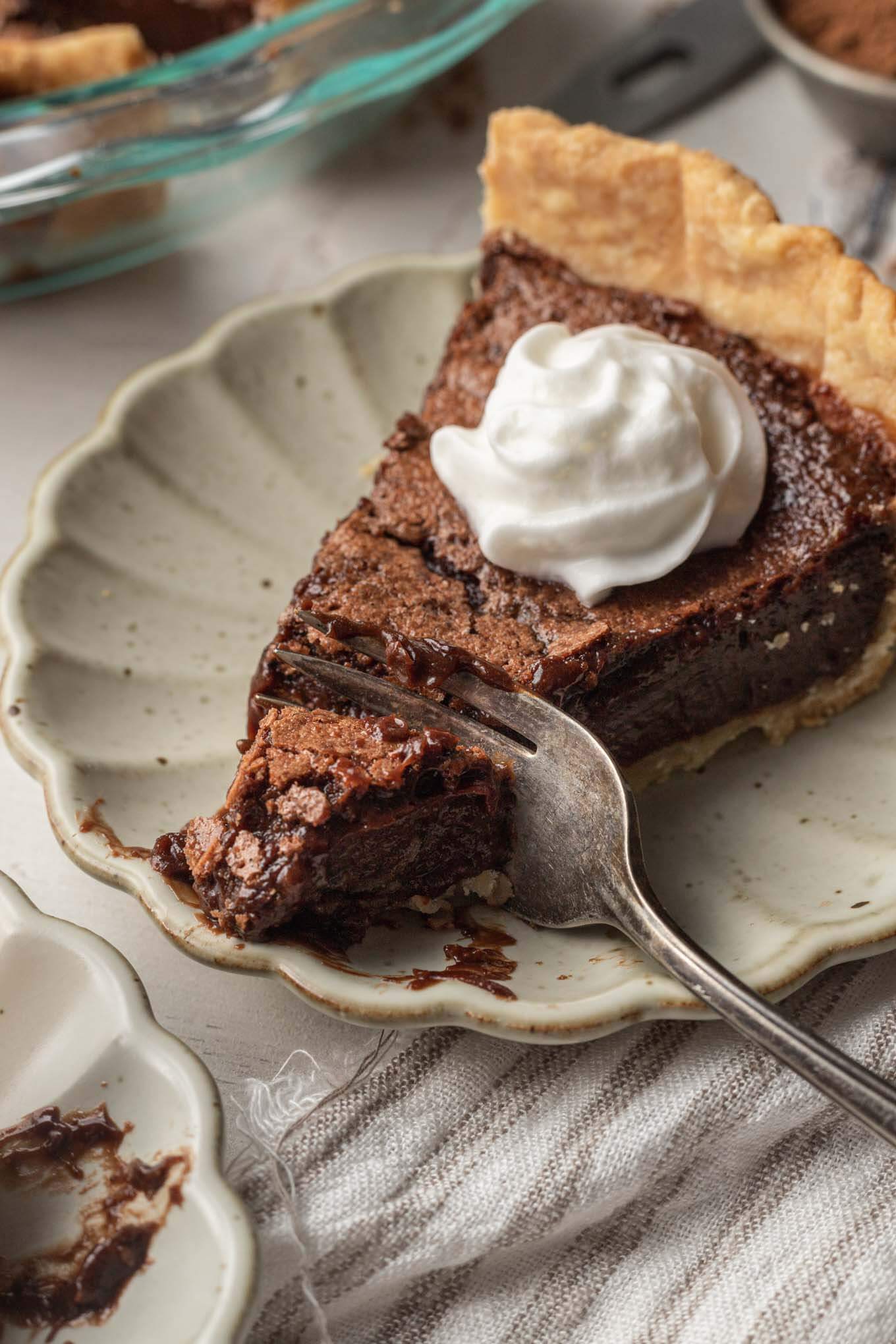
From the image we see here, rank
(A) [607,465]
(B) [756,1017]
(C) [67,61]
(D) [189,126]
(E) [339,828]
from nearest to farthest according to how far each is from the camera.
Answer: (B) [756,1017] < (E) [339,828] < (A) [607,465] < (D) [189,126] < (C) [67,61]

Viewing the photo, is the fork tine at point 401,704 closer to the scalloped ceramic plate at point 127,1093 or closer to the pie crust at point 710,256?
the pie crust at point 710,256

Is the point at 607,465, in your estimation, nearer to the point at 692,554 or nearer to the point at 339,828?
the point at 692,554

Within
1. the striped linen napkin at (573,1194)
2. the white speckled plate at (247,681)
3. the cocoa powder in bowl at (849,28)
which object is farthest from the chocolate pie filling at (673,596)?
the cocoa powder in bowl at (849,28)

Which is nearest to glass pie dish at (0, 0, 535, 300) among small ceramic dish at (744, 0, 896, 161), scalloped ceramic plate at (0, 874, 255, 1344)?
small ceramic dish at (744, 0, 896, 161)

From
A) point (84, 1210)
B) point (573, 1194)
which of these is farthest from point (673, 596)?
point (84, 1210)

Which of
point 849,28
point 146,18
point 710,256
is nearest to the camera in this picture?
point 710,256

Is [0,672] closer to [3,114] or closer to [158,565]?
[158,565]

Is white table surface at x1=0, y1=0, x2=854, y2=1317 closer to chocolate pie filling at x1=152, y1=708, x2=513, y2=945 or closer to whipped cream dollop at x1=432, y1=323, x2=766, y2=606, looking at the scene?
chocolate pie filling at x1=152, y1=708, x2=513, y2=945
